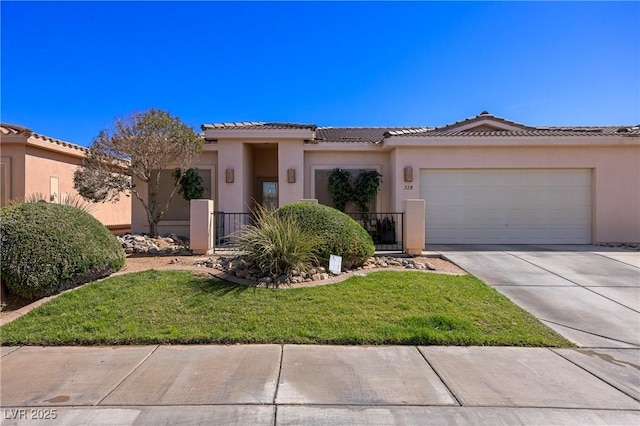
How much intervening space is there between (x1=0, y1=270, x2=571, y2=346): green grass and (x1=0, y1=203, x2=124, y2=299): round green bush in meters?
0.34

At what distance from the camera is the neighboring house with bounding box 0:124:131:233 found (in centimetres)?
1291

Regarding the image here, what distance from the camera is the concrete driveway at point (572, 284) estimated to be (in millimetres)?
5703

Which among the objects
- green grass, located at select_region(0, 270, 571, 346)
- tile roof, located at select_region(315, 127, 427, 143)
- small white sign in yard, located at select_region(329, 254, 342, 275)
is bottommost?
green grass, located at select_region(0, 270, 571, 346)

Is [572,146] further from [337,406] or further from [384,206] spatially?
[337,406]

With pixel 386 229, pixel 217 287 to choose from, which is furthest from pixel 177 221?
pixel 217 287

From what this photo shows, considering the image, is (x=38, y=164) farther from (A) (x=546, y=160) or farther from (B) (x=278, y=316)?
(A) (x=546, y=160)

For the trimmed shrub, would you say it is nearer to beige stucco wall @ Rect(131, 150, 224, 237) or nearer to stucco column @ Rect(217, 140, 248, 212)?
stucco column @ Rect(217, 140, 248, 212)

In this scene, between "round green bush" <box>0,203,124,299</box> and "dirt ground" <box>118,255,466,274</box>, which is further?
A: "dirt ground" <box>118,255,466,274</box>

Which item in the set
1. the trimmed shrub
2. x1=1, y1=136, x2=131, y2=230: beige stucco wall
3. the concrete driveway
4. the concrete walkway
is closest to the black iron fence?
the concrete driveway

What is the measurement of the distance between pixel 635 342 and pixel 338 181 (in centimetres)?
928

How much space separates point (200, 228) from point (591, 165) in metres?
12.8

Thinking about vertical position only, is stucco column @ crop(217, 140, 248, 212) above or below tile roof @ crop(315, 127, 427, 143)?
below

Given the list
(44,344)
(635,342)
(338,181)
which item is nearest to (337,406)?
(44,344)

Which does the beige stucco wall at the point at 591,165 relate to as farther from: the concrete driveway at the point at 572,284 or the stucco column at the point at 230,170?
the stucco column at the point at 230,170
